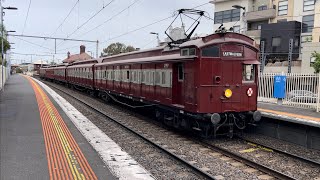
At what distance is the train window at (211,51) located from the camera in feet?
33.3

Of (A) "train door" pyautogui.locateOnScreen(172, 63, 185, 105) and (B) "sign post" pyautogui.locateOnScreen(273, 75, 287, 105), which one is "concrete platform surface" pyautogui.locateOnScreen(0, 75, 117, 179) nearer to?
(A) "train door" pyautogui.locateOnScreen(172, 63, 185, 105)

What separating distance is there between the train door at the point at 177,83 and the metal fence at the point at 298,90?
6663 mm

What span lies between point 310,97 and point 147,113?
25.1 ft

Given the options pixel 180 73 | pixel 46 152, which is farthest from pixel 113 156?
pixel 180 73

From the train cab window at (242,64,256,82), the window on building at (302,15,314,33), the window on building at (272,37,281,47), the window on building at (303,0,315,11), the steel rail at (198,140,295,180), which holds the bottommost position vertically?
the steel rail at (198,140,295,180)

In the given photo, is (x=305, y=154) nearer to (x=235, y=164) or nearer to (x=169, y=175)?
(x=235, y=164)

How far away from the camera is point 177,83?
1159cm

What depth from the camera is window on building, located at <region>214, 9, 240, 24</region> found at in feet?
168

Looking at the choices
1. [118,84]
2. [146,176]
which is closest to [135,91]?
[118,84]

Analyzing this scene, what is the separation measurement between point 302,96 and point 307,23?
99.5ft

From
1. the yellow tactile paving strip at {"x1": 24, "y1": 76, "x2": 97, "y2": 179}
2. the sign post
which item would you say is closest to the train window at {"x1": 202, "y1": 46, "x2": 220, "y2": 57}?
the yellow tactile paving strip at {"x1": 24, "y1": 76, "x2": 97, "y2": 179}

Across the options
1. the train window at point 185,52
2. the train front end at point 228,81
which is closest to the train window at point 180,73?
the train window at point 185,52

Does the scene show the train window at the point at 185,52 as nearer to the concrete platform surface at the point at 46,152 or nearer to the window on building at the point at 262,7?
the concrete platform surface at the point at 46,152

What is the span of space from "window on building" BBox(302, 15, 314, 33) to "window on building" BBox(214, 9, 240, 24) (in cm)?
1042
